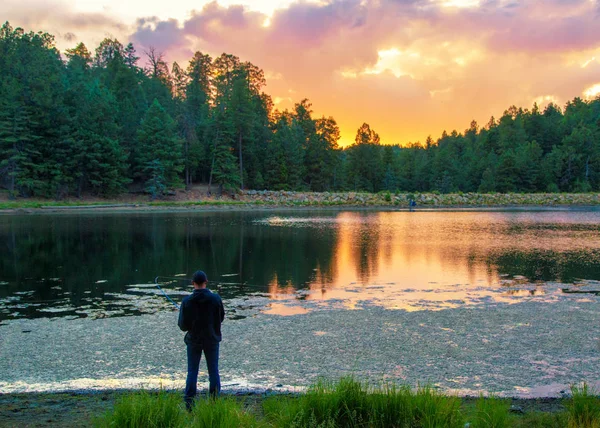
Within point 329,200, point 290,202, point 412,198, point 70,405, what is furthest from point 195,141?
point 70,405

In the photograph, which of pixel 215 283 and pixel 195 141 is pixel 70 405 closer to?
pixel 215 283

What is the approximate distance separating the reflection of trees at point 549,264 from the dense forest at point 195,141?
54.4 meters

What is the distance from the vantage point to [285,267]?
20594mm

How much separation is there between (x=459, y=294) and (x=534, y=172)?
A: 97.6m

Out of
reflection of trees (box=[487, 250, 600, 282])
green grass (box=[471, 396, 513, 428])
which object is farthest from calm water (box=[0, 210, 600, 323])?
green grass (box=[471, 396, 513, 428])

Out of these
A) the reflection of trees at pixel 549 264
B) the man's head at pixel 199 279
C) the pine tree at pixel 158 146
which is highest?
the pine tree at pixel 158 146

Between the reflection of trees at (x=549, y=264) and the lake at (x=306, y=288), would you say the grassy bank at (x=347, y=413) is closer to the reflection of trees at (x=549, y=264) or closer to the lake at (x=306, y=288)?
the lake at (x=306, y=288)

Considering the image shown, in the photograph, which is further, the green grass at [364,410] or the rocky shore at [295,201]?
the rocky shore at [295,201]

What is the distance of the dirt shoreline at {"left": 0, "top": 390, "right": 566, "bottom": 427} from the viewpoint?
6004 millimetres

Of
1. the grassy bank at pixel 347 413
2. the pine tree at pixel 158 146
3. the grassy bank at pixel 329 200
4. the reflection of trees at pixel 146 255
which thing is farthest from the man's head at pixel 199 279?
the pine tree at pixel 158 146

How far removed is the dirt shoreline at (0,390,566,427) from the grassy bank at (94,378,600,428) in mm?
730

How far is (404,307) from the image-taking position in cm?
1358

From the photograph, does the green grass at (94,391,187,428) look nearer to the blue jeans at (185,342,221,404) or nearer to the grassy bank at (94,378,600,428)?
the grassy bank at (94,378,600,428)

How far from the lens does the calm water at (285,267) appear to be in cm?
1442
